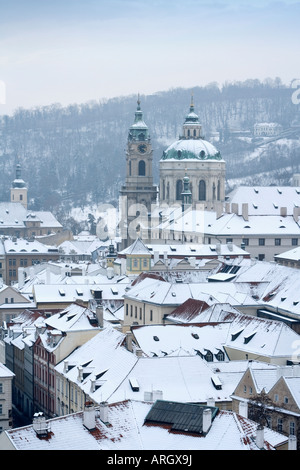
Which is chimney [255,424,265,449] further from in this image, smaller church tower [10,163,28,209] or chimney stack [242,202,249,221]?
smaller church tower [10,163,28,209]

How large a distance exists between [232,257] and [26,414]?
99.9ft

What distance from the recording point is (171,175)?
10388cm

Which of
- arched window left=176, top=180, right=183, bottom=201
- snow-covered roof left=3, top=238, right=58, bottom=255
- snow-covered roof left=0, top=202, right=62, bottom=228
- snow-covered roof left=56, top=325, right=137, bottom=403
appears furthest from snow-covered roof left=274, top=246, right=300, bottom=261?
snow-covered roof left=0, top=202, right=62, bottom=228

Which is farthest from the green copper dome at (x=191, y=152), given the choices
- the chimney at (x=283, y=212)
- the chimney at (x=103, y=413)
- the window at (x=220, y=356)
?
the chimney at (x=103, y=413)

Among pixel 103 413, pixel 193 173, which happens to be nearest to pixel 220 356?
pixel 103 413

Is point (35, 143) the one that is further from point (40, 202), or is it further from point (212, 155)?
point (212, 155)

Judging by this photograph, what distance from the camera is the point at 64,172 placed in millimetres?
179250

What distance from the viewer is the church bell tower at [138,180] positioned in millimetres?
101062

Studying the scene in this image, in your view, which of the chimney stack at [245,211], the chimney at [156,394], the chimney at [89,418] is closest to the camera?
the chimney at [89,418]

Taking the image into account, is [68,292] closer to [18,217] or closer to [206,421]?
[206,421]

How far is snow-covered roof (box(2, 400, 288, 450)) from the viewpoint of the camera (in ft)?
86.4

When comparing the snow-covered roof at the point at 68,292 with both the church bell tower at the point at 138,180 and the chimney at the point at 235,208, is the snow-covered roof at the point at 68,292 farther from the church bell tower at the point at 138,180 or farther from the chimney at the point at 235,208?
the church bell tower at the point at 138,180

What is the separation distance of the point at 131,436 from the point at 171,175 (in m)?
77.0

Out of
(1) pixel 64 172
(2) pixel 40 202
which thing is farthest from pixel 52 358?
(1) pixel 64 172
